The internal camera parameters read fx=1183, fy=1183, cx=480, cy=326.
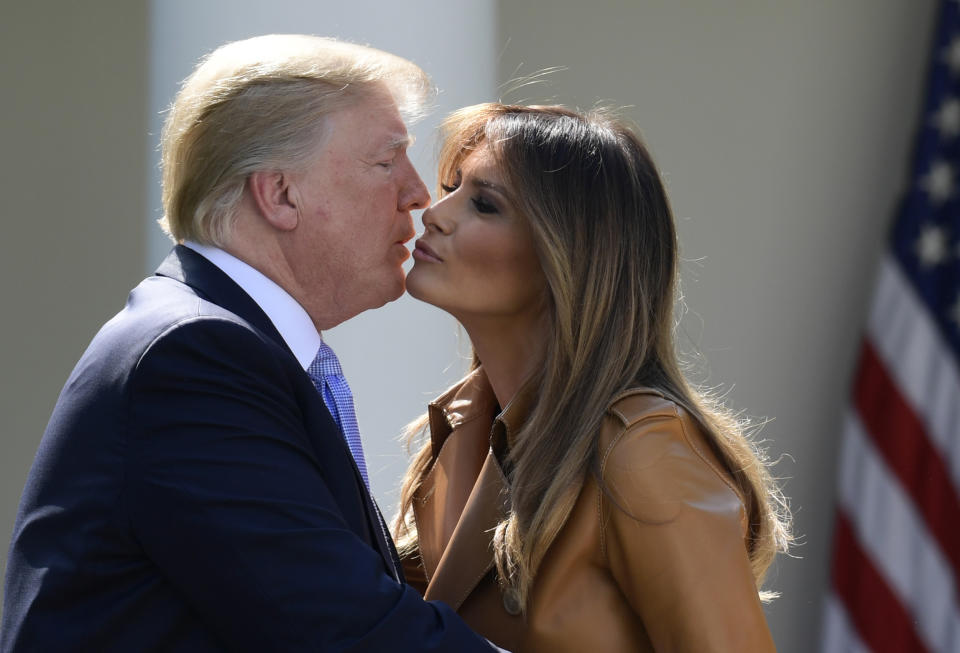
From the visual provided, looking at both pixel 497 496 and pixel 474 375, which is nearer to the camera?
pixel 497 496

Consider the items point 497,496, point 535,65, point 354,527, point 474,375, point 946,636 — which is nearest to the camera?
point 354,527

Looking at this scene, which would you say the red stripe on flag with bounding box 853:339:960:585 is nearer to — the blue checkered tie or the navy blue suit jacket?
the blue checkered tie

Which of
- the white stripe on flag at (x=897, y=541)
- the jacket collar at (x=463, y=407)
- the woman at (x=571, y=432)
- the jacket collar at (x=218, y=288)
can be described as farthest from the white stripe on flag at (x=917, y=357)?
the jacket collar at (x=218, y=288)

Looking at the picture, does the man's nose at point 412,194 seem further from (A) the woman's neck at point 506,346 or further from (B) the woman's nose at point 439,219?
(A) the woman's neck at point 506,346

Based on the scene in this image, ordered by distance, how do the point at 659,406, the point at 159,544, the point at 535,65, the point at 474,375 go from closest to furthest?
the point at 159,544
the point at 659,406
the point at 474,375
the point at 535,65

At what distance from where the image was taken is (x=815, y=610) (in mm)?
4195

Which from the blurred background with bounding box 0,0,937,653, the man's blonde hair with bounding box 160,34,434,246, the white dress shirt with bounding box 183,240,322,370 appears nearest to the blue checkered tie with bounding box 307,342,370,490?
the white dress shirt with bounding box 183,240,322,370

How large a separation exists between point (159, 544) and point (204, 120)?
0.78m

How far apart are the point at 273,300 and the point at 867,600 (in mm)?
2656

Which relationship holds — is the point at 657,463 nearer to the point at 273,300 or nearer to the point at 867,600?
the point at 273,300

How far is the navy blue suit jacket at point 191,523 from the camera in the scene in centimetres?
157

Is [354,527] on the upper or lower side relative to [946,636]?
upper

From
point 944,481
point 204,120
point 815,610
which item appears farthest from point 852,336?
point 204,120

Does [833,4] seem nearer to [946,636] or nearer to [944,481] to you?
[944,481]
